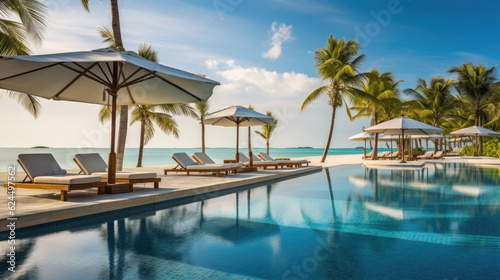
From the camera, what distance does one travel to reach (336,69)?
64.5ft

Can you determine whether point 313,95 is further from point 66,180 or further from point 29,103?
point 66,180

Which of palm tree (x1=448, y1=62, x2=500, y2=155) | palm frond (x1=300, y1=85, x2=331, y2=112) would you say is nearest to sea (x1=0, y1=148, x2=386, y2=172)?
palm frond (x1=300, y1=85, x2=331, y2=112)

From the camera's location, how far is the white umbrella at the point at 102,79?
532 centimetres

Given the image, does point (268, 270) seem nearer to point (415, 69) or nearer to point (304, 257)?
point (304, 257)

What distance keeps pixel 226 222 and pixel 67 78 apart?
4.53 meters

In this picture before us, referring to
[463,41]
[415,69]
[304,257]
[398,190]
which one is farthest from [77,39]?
[415,69]

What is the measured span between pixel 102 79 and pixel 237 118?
688 cm

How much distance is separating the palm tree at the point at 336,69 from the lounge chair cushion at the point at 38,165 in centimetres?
1562

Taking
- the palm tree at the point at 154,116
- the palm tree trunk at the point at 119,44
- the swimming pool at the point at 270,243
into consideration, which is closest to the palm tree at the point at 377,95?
the palm tree at the point at 154,116

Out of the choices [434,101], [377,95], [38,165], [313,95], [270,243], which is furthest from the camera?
[434,101]

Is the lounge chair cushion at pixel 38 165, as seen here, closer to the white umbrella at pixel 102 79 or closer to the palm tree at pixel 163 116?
the white umbrella at pixel 102 79

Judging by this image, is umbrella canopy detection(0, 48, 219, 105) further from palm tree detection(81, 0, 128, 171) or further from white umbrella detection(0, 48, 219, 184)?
palm tree detection(81, 0, 128, 171)

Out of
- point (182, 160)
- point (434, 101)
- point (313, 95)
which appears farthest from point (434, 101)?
point (182, 160)

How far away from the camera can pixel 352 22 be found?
60.7 ft
